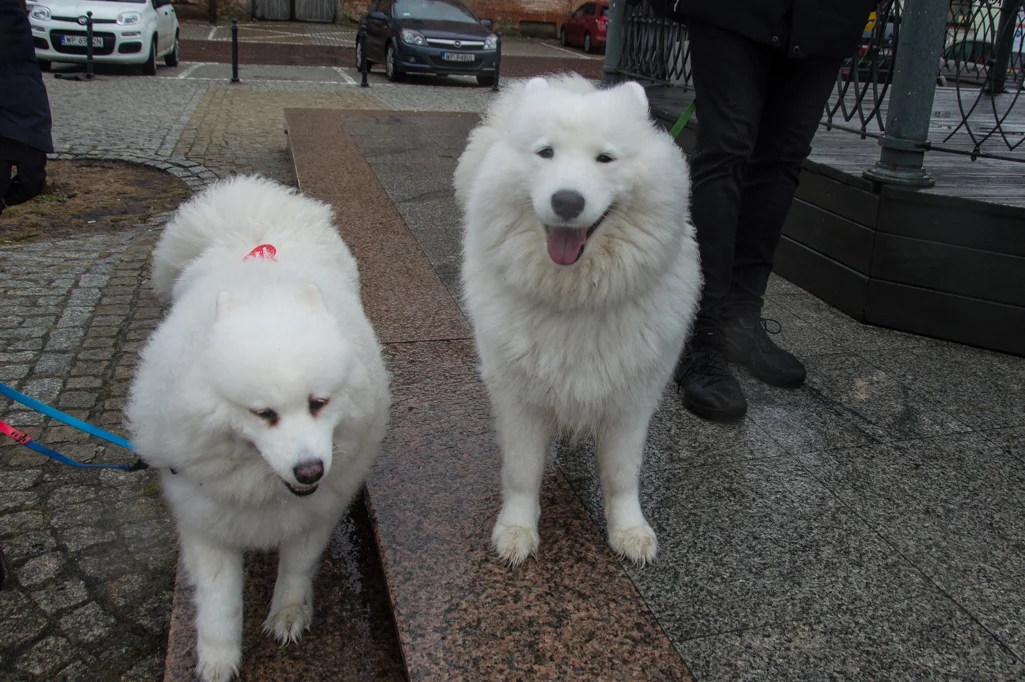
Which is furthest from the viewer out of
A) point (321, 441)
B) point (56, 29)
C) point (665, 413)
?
point (56, 29)

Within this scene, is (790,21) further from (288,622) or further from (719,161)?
(288,622)

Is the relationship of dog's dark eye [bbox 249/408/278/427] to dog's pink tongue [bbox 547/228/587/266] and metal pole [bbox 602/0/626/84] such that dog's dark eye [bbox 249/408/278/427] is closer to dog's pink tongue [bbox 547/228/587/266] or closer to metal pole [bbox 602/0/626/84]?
dog's pink tongue [bbox 547/228/587/266]

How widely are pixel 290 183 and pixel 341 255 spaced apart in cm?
494

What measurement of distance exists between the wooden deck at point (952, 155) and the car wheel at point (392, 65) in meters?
10.2

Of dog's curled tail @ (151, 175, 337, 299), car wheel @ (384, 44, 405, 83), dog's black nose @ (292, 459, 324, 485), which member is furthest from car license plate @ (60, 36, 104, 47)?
dog's black nose @ (292, 459, 324, 485)

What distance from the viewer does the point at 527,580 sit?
2.39 meters

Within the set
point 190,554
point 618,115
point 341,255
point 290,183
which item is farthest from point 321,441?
point 290,183

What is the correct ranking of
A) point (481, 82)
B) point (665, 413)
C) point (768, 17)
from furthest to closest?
point (481, 82) < point (665, 413) < point (768, 17)

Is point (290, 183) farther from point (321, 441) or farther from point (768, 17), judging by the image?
point (321, 441)

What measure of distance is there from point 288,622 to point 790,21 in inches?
107

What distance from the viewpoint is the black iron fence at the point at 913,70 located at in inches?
160

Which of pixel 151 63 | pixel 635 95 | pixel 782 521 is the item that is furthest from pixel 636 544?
pixel 151 63

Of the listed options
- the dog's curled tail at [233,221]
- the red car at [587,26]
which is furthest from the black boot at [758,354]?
the red car at [587,26]

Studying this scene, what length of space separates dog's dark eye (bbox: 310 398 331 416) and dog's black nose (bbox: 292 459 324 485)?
145 millimetres
